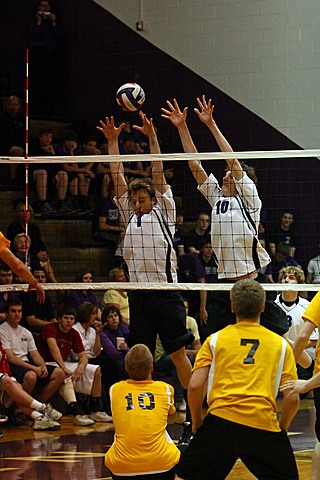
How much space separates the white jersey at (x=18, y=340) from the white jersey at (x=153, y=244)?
2071mm

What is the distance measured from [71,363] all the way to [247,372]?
495 centimetres

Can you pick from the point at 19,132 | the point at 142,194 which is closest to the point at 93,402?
the point at 142,194

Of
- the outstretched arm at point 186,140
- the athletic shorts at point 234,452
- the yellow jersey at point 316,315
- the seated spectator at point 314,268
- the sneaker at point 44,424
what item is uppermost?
the outstretched arm at point 186,140

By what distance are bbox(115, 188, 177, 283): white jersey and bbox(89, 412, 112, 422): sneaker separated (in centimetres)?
209

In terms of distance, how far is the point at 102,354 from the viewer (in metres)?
9.59

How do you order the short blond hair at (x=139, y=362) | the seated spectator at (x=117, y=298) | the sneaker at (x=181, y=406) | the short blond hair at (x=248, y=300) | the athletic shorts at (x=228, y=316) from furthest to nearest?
the seated spectator at (x=117, y=298), the sneaker at (x=181, y=406), the athletic shorts at (x=228, y=316), the short blond hair at (x=139, y=362), the short blond hair at (x=248, y=300)

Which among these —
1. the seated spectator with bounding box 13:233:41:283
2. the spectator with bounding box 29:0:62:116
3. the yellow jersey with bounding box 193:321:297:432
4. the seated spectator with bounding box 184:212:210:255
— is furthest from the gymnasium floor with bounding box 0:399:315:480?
the spectator with bounding box 29:0:62:116

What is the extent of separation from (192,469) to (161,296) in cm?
280

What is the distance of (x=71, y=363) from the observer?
368 inches

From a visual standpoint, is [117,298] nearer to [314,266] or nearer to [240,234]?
[314,266]

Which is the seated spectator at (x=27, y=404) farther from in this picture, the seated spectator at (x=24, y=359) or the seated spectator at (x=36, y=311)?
the seated spectator at (x=36, y=311)

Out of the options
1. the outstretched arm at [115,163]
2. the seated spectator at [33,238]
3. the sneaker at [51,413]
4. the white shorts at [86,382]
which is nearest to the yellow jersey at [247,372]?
the outstretched arm at [115,163]

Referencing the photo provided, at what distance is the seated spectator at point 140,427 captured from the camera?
5016 mm

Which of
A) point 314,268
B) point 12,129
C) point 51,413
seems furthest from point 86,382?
point 12,129
